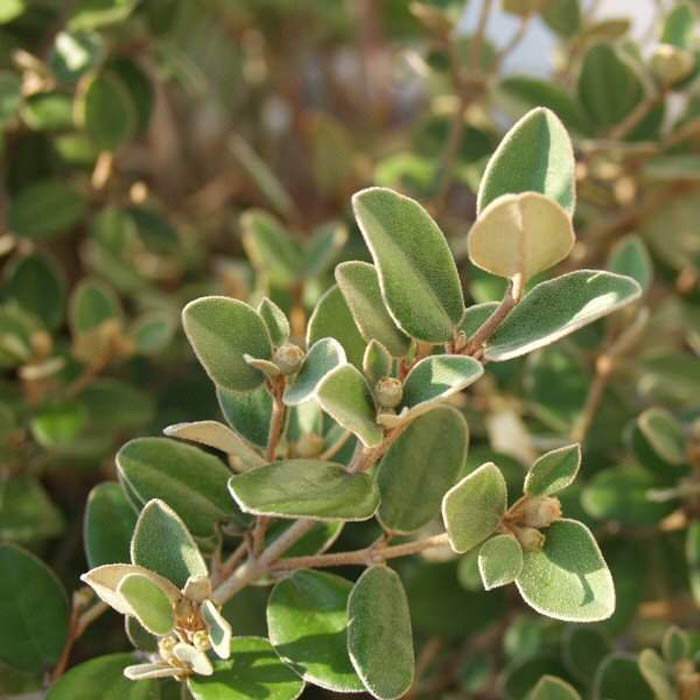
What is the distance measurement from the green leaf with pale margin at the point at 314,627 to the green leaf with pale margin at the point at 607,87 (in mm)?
521

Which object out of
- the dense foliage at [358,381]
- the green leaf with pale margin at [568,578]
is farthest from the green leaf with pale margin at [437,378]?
the green leaf with pale margin at [568,578]

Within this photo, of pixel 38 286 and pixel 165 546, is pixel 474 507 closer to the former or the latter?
pixel 165 546

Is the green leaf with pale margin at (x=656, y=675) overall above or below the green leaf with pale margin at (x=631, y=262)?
below

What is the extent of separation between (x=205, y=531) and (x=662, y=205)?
0.65 meters

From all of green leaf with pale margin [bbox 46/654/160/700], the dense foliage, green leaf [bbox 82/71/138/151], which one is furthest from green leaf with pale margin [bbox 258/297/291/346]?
green leaf [bbox 82/71/138/151]

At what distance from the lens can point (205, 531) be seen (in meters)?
0.64

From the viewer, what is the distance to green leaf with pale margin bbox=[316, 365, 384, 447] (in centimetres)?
50

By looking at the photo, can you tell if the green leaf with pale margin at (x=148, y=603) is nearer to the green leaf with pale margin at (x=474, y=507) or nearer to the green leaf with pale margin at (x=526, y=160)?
the green leaf with pale margin at (x=474, y=507)

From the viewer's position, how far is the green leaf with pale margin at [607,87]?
92 centimetres

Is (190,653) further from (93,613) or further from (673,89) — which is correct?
(673,89)

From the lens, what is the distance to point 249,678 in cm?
59

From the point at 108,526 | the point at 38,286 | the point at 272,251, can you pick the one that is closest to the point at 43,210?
the point at 38,286

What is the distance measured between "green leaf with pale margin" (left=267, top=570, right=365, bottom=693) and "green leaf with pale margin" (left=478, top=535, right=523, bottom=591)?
4.2 inches

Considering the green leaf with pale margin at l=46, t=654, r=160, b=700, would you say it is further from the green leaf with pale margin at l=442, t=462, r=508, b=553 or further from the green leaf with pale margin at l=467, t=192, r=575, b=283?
the green leaf with pale margin at l=467, t=192, r=575, b=283
